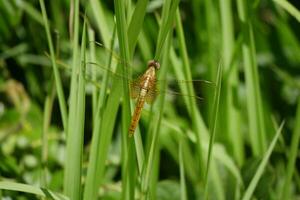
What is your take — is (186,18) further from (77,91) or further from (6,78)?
(77,91)

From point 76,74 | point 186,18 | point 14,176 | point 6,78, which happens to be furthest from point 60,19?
point 76,74

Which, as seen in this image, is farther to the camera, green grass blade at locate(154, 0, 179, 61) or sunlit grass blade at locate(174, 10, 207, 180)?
sunlit grass blade at locate(174, 10, 207, 180)

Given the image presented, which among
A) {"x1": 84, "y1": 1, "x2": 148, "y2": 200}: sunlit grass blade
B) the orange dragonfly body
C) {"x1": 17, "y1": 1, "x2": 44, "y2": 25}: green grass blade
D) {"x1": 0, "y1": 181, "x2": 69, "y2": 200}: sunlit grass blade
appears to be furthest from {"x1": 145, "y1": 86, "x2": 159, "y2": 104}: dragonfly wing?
{"x1": 17, "y1": 1, "x2": 44, "y2": 25}: green grass blade

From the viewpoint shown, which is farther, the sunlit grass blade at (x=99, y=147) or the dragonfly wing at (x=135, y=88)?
the dragonfly wing at (x=135, y=88)

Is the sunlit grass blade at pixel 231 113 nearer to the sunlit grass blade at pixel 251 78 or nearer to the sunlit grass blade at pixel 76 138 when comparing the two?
the sunlit grass blade at pixel 251 78

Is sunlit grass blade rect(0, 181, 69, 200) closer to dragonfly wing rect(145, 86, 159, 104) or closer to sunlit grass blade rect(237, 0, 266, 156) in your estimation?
dragonfly wing rect(145, 86, 159, 104)

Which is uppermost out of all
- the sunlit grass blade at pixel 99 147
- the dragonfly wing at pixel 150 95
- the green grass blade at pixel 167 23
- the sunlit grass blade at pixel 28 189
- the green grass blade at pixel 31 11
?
the green grass blade at pixel 31 11

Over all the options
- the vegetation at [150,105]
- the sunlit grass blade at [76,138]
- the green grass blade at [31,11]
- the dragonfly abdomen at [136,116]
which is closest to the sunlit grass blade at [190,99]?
the vegetation at [150,105]

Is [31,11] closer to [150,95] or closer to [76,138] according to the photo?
[150,95]
